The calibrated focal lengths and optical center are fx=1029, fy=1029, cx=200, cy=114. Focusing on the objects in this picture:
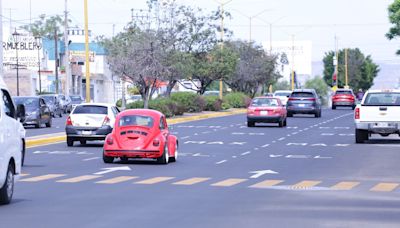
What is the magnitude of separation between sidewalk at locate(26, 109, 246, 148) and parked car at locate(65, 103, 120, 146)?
5.69 feet

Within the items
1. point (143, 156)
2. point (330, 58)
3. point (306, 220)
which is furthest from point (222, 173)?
point (330, 58)

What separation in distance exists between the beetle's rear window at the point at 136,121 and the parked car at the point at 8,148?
9082 mm

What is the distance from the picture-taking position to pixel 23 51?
106 meters

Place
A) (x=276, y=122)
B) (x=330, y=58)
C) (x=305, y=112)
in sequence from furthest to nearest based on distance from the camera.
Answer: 1. (x=330, y=58)
2. (x=305, y=112)
3. (x=276, y=122)

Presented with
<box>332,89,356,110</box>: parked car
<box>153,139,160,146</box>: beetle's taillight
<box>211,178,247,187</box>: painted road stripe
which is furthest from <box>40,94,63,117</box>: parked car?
<box>211,178,247,187</box>: painted road stripe

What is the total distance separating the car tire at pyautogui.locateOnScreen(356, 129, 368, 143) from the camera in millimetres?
36281

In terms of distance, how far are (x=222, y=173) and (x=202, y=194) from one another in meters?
5.37

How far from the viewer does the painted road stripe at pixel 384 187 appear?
64.6 ft

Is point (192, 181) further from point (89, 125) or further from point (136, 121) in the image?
point (89, 125)

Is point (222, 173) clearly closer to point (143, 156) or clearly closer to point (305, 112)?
point (143, 156)

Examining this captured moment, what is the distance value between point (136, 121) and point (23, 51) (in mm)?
81424

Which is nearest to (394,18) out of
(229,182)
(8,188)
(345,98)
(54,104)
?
(345,98)

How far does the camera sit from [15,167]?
56.2 feet

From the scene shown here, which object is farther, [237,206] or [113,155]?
[113,155]
